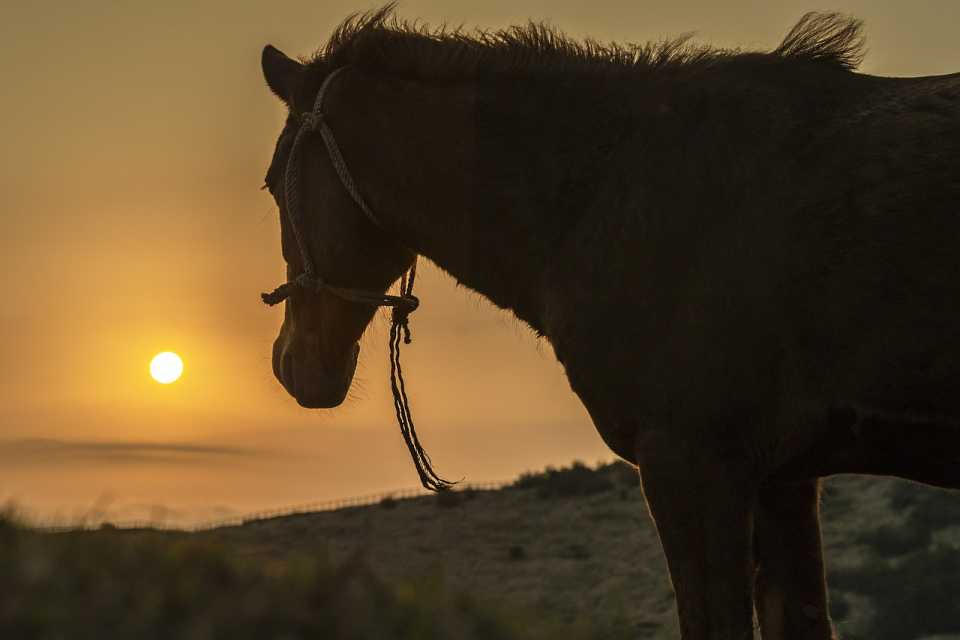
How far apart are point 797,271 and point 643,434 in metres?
0.84

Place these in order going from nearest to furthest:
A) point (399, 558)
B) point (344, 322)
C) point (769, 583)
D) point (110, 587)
→ point (110, 587)
point (769, 583)
point (344, 322)
point (399, 558)

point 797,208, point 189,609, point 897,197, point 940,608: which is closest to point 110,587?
point 189,609

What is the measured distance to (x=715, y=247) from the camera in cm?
352

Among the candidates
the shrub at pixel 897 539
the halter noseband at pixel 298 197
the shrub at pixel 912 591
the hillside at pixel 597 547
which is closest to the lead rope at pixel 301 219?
the halter noseband at pixel 298 197

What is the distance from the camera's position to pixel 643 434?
352 cm

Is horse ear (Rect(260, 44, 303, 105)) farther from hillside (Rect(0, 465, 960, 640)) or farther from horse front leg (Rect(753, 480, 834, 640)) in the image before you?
hillside (Rect(0, 465, 960, 640))

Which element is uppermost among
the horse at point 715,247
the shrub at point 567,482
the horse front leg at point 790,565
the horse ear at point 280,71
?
the shrub at point 567,482

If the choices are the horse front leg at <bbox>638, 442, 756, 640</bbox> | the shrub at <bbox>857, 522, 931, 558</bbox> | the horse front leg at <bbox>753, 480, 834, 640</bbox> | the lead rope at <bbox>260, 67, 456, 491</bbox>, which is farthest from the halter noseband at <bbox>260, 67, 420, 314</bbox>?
the shrub at <bbox>857, 522, 931, 558</bbox>

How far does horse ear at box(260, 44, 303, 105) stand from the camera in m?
4.94

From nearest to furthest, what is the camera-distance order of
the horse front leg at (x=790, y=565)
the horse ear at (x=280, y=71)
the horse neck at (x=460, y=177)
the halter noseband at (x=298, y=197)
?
the horse front leg at (x=790, y=565) < the horse neck at (x=460, y=177) < the halter noseband at (x=298, y=197) < the horse ear at (x=280, y=71)

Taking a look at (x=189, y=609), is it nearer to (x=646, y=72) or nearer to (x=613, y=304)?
(x=613, y=304)

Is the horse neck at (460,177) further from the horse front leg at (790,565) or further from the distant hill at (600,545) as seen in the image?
the distant hill at (600,545)

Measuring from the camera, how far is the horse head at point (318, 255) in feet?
15.2

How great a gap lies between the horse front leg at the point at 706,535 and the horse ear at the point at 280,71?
9.30 ft
